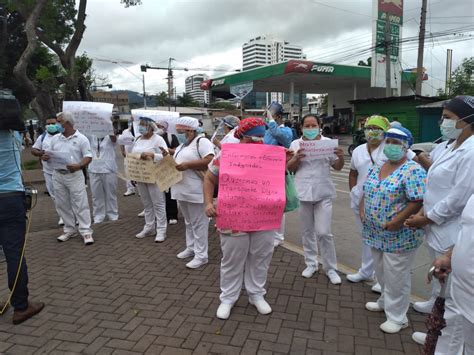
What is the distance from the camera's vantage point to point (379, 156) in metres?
3.53

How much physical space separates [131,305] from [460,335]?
2.76 meters

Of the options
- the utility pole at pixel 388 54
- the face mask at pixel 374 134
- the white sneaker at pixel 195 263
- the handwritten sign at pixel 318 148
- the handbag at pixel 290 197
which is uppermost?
Answer: the utility pole at pixel 388 54

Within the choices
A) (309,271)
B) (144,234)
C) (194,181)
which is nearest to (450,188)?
(309,271)

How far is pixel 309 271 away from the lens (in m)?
4.14

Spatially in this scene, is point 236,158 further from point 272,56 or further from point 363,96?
point 272,56

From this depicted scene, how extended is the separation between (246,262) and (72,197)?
3272mm

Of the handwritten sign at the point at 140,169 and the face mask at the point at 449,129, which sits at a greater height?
the face mask at the point at 449,129

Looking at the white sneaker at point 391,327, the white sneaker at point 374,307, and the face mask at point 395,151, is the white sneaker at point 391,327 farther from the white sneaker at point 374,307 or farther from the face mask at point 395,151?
the face mask at point 395,151

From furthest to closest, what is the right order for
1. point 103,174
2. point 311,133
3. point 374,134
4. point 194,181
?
point 103,174 < point 194,181 < point 311,133 < point 374,134

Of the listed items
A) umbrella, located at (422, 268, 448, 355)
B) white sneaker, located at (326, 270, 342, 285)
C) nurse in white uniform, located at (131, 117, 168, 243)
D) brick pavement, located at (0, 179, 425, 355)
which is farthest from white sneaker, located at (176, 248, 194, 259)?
umbrella, located at (422, 268, 448, 355)

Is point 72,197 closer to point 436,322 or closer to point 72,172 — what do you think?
point 72,172

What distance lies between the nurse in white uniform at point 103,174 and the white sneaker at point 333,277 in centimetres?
434

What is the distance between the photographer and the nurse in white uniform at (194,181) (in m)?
4.38

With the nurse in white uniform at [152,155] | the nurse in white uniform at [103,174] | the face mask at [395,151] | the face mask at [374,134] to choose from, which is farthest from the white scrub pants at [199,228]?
the nurse in white uniform at [103,174]
